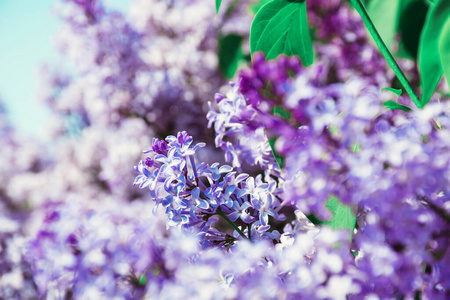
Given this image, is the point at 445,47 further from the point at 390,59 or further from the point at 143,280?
the point at 143,280

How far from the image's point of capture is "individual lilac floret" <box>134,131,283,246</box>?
316mm

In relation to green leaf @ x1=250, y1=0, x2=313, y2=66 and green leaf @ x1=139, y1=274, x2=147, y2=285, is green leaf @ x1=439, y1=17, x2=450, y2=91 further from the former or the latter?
green leaf @ x1=139, y1=274, x2=147, y2=285

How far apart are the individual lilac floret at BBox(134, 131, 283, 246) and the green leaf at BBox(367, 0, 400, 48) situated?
0.25 metres

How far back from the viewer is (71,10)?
0.87m

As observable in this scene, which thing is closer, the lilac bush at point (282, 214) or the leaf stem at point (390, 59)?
the lilac bush at point (282, 214)

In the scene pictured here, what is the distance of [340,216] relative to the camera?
0.27 m

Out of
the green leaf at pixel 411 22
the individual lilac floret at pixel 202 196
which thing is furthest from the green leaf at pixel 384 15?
the individual lilac floret at pixel 202 196

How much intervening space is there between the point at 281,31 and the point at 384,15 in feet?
0.52

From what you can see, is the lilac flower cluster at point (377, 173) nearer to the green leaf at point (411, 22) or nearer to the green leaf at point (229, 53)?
the green leaf at point (411, 22)

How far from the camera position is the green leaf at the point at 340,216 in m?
0.26

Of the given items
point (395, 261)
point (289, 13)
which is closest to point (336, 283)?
point (395, 261)

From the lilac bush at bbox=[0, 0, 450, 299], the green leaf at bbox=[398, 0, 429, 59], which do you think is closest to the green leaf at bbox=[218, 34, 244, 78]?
the green leaf at bbox=[398, 0, 429, 59]

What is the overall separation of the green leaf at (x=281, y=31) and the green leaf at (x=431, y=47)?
111 mm

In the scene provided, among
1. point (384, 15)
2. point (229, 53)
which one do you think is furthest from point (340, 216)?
point (229, 53)
